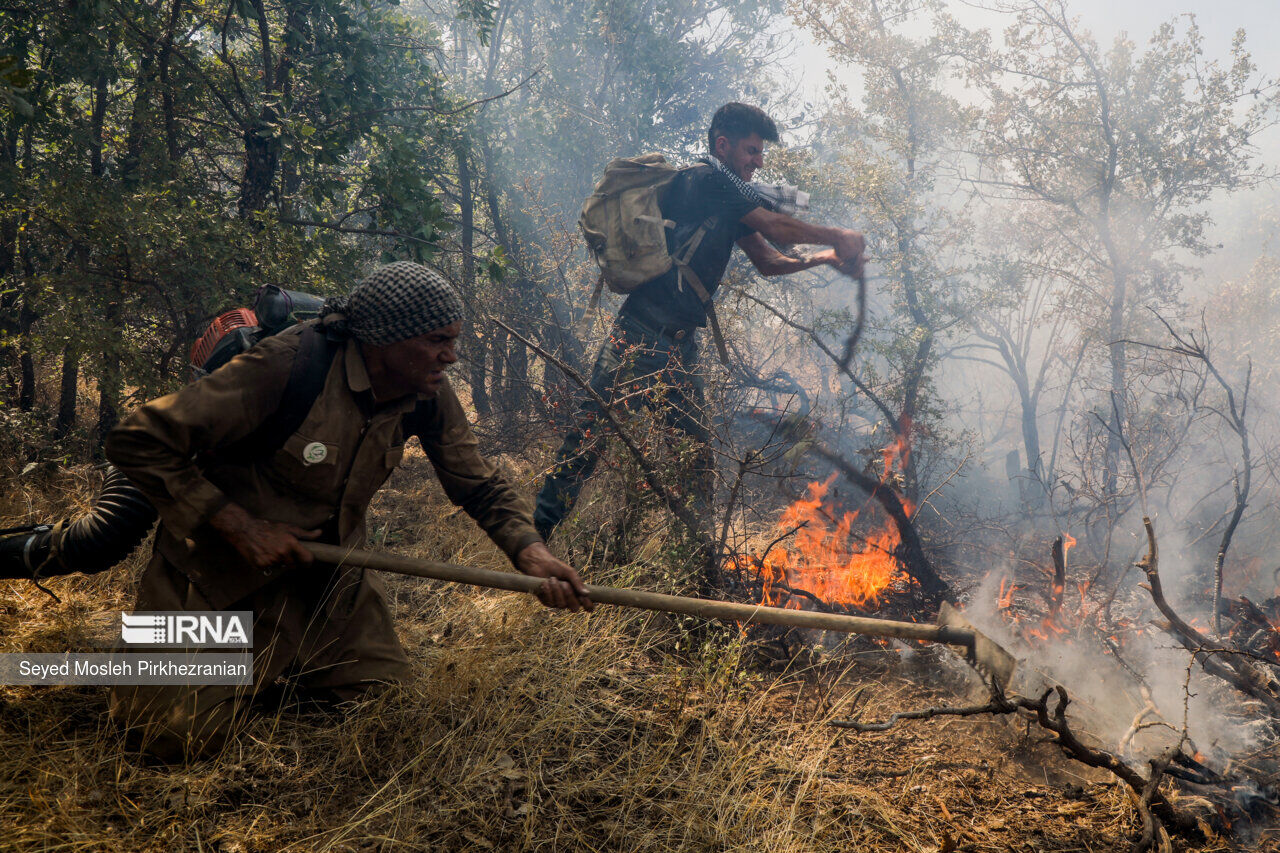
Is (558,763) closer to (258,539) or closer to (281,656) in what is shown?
(281,656)

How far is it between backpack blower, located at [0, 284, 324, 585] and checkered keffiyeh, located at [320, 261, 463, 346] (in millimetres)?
505

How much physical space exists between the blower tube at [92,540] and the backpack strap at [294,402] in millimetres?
526

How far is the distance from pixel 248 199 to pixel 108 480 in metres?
2.59

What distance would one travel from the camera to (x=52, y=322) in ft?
12.6

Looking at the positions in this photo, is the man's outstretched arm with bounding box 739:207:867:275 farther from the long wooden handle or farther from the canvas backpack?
the long wooden handle

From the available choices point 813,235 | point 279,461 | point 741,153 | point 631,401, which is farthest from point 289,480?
point 741,153

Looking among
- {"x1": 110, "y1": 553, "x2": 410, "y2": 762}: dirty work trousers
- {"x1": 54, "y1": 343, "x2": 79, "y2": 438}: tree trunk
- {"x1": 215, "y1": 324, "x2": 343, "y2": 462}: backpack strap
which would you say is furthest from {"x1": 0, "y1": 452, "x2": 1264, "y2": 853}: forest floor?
{"x1": 54, "y1": 343, "x2": 79, "y2": 438}: tree trunk

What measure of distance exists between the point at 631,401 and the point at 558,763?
2231mm

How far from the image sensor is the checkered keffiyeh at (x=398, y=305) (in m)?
2.30

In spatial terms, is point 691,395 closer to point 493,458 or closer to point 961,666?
point 961,666

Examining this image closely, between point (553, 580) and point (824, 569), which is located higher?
point (553, 580)

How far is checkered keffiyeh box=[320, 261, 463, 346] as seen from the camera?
230cm

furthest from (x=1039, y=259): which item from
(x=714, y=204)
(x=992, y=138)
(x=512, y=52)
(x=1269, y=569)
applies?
(x=512, y=52)

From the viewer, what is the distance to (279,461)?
231cm
